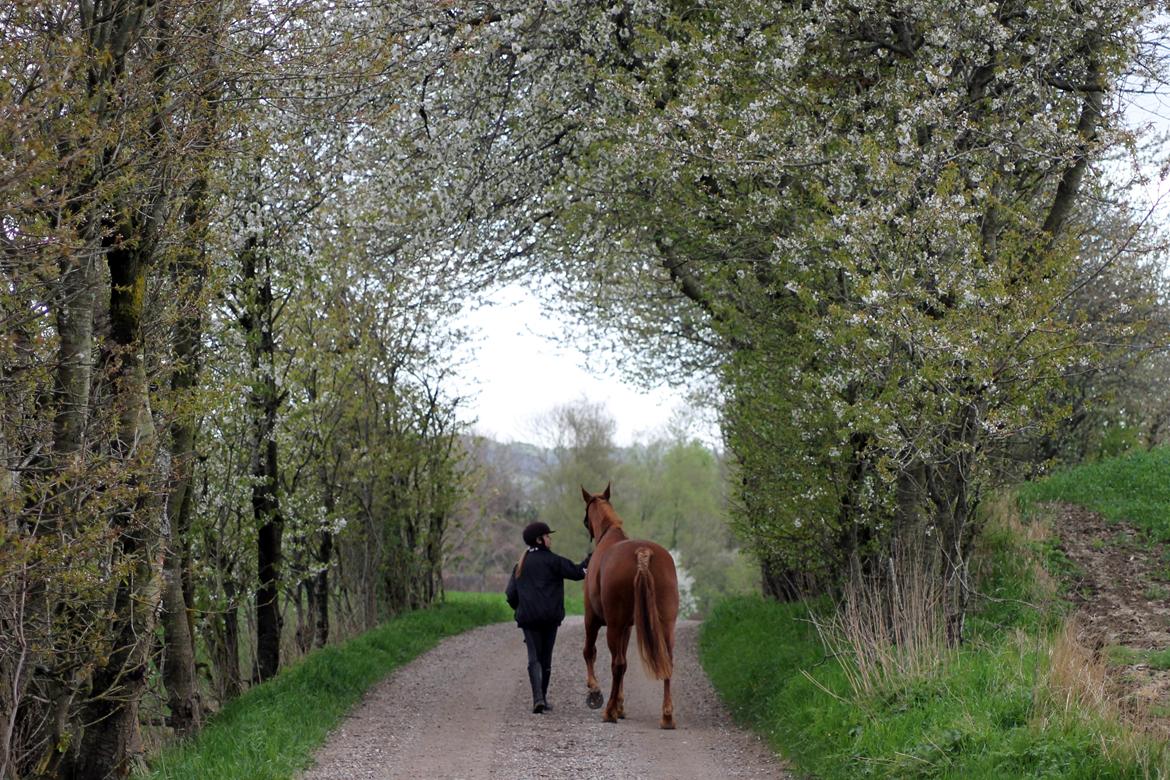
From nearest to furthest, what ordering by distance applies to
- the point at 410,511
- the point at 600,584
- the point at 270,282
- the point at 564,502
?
the point at 600,584 < the point at 270,282 < the point at 410,511 < the point at 564,502

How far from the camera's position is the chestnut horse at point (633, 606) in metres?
10.8

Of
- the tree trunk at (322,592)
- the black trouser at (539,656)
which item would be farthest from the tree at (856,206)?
the tree trunk at (322,592)

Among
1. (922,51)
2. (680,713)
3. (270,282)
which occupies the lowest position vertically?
(680,713)

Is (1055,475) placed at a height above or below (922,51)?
below

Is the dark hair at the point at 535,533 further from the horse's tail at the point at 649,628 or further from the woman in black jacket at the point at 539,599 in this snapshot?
the horse's tail at the point at 649,628

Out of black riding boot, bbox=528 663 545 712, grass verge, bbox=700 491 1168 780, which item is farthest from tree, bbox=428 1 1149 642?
black riding boot, bbox=528 663 545 712

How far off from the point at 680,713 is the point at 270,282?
24.5 feet

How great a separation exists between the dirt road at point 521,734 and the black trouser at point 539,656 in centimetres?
27

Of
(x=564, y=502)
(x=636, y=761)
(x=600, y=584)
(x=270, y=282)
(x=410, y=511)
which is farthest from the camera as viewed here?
(x=564, y=502)

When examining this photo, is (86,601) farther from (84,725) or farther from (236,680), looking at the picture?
(236,680)

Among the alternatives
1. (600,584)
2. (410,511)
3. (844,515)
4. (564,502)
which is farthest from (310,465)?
(564,502)

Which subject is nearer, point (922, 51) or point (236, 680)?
point (922, 51)

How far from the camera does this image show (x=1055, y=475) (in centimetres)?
1859

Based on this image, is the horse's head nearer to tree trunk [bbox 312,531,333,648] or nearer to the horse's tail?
the horse's tail
